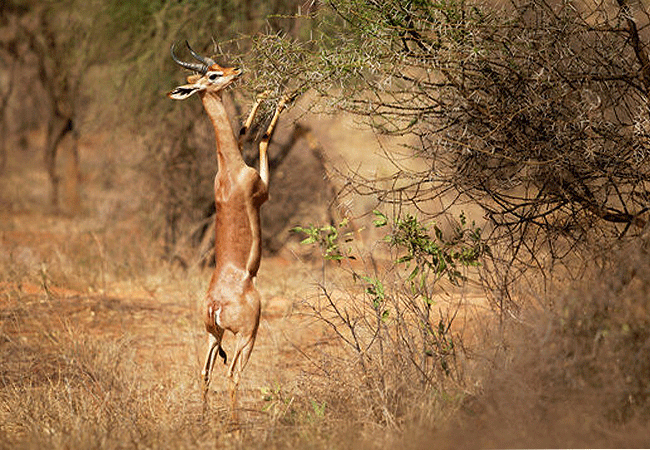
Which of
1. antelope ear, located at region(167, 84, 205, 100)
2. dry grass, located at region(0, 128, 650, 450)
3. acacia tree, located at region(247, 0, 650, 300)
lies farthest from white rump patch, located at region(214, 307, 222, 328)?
acacia tree, located at region(247, 0, 650, 300)

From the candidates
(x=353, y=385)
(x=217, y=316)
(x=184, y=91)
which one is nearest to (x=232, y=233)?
(x=217, y=316)

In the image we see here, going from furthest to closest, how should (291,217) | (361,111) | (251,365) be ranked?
1. (291,217)
2. (251,365)
3. (361,111)

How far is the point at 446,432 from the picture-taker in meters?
3.56

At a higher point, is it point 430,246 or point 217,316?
point 430,246

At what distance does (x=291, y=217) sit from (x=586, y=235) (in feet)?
24.4

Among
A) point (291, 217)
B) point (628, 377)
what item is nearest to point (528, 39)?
point (628, 377)

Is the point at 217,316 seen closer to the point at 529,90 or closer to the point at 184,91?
the point at 184,91

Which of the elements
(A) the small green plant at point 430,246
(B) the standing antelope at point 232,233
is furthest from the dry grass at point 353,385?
(B) the standing antelope at point 232,233

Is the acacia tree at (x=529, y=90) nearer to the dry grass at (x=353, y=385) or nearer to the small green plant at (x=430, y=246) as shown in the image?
the small green plant at (x=430, y=246)

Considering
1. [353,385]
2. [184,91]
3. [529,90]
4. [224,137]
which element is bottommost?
[353,385]

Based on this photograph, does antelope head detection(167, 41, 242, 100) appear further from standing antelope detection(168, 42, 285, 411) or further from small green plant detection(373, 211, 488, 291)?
small green plant detection(373, 211, 488, 291)

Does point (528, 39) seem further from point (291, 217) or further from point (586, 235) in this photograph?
point (291, 217)

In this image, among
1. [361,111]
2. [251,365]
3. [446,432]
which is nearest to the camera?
[446,432]

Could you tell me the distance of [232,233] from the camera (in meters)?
4.16
